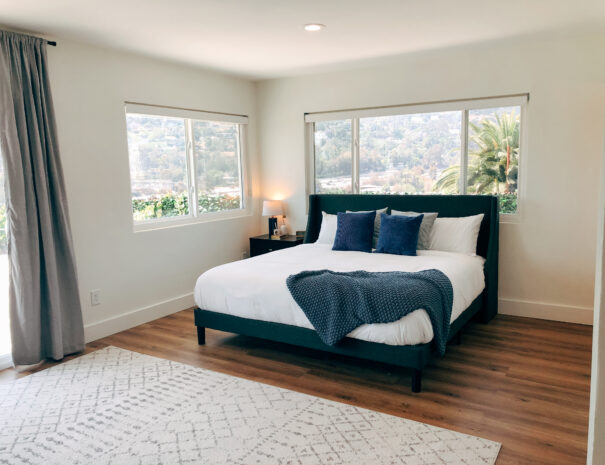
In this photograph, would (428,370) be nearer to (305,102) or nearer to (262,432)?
(262,432)

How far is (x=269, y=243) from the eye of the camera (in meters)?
5.42

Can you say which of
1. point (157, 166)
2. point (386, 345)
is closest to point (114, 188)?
point (157, 166)

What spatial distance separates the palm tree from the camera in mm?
4547

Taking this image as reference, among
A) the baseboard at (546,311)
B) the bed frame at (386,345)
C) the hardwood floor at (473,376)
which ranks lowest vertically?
the hardwood floor at (473,376)

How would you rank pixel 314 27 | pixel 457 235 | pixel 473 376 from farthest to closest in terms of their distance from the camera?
pixel 457 235, pixel 314 27, pixel 473 376

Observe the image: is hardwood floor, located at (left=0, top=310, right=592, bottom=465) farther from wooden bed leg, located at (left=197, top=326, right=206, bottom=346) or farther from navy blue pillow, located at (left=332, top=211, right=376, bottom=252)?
navy blue pillow, located at (left=332, top=211, right=376, bottom=252)

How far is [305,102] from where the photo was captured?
552cm

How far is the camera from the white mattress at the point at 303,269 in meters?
2.98

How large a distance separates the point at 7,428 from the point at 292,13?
3.04m

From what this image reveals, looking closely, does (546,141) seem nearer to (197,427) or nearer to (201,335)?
(201,335)

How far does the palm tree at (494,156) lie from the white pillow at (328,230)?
1292 mm

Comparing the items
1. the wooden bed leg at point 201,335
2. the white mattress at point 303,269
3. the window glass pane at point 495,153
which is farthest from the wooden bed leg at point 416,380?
the window glass pane at point 495,153

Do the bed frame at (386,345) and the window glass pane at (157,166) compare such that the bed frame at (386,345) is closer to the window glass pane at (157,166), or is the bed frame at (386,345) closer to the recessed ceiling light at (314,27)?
the window glass pane at (157,166)

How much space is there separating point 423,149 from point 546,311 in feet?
6.31
